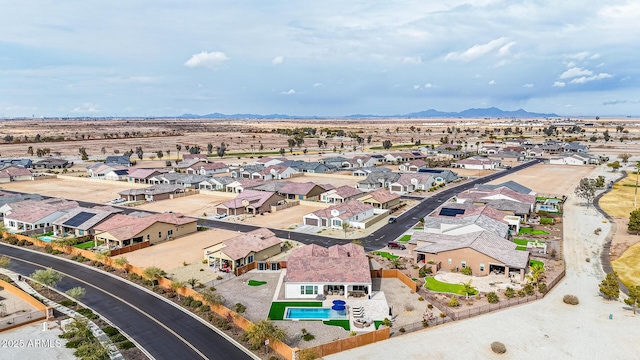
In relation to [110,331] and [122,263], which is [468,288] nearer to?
[110,331]

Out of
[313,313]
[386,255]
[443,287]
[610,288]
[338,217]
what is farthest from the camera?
[338,217]

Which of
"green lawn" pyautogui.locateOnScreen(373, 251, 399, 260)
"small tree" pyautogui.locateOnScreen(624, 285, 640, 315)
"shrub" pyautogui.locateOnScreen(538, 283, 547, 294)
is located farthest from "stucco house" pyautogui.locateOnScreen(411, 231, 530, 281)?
"small tree" pyautogui.locateOnScreen(624, 285, 640, 315)

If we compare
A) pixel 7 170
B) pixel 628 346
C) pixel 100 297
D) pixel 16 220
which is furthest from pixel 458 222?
A: pixel 7 170

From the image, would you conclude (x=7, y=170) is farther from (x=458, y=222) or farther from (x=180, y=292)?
(x=458, y=222)

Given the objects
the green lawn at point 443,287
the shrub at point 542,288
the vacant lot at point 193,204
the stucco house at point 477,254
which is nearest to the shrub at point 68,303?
the green lawn at point 443,287

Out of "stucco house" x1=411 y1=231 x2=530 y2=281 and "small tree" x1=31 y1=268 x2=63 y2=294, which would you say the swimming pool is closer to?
"stucco house" x1=411 y1=231 x2=530 y2=281

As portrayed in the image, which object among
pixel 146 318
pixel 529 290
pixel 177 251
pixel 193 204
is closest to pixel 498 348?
pixel 529 290

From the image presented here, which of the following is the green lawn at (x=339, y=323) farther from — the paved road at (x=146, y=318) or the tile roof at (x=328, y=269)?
the paved road at (x=146, y=318)
